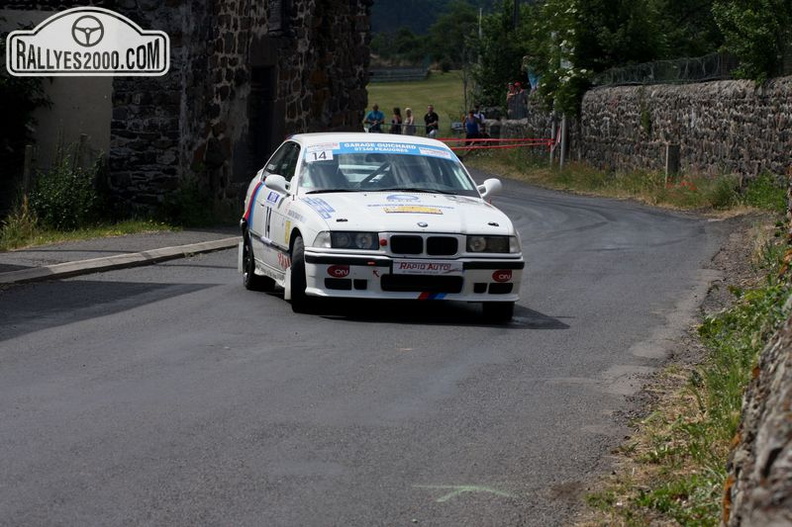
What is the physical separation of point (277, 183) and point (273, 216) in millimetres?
350

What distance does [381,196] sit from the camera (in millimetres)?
12344

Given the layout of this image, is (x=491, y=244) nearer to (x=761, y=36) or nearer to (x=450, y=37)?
(x=761, y=36)

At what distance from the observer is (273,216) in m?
12.9

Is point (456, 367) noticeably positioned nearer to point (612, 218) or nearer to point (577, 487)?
point (577, 487)

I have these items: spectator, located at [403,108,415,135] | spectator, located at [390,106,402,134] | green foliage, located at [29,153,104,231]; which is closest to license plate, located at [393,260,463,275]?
green foliage, located at [29,153,104,231]

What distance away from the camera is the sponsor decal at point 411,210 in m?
11.8

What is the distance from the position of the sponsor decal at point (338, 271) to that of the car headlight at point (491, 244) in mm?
1023

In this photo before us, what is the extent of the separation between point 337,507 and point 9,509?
1.34 metres

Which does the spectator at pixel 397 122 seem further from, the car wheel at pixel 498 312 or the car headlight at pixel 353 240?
the car headlight at pixel 353 240

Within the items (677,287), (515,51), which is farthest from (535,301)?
(515,51)

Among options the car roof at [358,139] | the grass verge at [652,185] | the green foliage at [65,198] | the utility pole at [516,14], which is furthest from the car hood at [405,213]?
the utility pole at [516,14]

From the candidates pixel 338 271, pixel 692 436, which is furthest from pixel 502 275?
pixel 692 436

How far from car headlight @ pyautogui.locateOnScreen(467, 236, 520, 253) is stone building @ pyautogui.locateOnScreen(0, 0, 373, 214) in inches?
386

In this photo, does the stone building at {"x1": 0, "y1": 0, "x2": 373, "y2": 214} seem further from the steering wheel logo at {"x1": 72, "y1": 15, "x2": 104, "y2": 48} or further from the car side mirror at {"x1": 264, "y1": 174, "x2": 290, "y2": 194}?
the car side mirror at {"x1": 264, "y1": 174, "x2": 290, "y2": 194}
